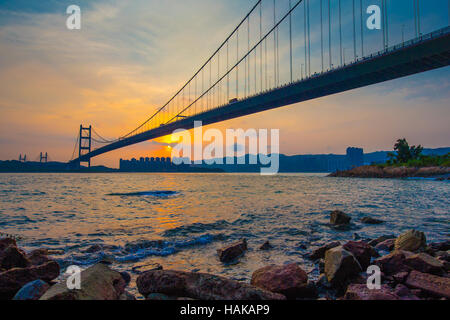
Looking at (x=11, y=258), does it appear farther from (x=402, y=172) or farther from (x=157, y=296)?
(x=402, y=172)

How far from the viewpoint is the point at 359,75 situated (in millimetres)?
27938

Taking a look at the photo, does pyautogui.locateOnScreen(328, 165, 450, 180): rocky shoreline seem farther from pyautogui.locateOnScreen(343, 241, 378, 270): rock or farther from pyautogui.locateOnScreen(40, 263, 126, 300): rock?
pyautogui.locateOnScreen(40, 263, 126, 300): rock

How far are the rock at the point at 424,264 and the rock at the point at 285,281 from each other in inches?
51.4

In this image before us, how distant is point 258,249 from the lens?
4.55 meters

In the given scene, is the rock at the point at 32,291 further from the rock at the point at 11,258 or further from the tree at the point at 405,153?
the tree at the point at 405,153

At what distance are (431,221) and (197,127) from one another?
3991 cm

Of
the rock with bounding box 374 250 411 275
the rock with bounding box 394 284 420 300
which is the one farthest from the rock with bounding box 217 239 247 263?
the rock with bounding box 394 284 420 300

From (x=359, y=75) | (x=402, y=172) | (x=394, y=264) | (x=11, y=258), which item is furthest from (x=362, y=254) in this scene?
(x=402, y=172)

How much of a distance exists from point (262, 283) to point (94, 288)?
1567 millimetres

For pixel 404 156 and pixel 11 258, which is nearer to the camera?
pixel 11 258

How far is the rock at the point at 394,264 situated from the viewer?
2875mm
